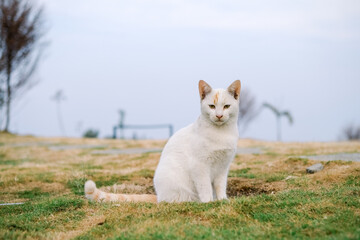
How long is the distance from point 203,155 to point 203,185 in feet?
1.15

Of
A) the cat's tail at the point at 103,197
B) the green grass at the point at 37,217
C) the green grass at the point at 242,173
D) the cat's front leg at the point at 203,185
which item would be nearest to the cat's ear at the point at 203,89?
the cat's front leg at the point at 203,185

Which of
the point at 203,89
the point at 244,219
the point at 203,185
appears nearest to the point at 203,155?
the point at 203,185

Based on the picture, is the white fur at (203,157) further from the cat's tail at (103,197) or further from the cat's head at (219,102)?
the cat's tail at (103,197)

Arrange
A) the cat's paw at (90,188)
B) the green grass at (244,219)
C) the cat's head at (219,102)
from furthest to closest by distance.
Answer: the cat's paw at (90,188) < the cat's head at (219,102) < the green grass at (244,219)

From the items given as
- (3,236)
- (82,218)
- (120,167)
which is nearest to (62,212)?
(82,218)

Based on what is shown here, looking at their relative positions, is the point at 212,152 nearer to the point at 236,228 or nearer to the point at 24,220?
the point at 236,228

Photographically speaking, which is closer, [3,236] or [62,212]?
[3,236]

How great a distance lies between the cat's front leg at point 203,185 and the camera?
4484 millimetres

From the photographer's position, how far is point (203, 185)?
14.7 feet

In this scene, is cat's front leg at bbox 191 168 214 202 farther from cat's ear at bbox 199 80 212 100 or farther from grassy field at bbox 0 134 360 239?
cat's ear at bbox 199 80 212 100

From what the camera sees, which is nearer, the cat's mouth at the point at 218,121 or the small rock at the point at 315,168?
the cat's mouth at the point at 218,121

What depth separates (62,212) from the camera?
175 inches

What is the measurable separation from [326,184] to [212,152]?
1996 mm

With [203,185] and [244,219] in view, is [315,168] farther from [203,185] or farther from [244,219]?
[244,219]
